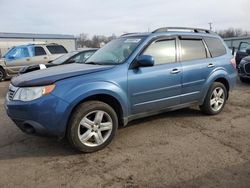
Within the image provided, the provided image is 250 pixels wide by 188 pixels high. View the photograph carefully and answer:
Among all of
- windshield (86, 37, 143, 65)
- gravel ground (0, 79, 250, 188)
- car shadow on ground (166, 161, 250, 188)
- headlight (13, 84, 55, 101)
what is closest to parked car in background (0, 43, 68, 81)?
gravel ground (0, 79, 250, 188)

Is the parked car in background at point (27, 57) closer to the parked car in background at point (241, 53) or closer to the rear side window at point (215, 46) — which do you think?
the parked car in background at point (241, 53)

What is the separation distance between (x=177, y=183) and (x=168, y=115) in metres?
2.92

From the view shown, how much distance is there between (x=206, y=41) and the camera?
613 centimetres

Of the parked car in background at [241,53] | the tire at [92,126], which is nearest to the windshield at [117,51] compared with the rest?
the tire at [92,126]

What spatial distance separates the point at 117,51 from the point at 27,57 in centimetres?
1075

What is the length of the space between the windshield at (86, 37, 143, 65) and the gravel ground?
50.8 inches

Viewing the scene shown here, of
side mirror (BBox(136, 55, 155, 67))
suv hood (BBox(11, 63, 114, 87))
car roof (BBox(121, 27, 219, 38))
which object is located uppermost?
→ car roof (BBox(121, 27, 219, 38))

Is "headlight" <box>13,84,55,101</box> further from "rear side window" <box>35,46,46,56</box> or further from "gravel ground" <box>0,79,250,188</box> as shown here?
"rear side window" <box>35,46,46,56</box>

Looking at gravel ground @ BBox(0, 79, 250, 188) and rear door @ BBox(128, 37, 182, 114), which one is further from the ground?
rear door @ BBox(128, 37, 182, 114)

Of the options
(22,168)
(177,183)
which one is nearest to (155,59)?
(177,183)

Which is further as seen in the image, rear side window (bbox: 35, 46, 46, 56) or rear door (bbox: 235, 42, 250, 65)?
rear side window (bbox: 35, 46, 46, 56)

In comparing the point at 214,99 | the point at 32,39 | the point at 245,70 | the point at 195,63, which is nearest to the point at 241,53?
the point at 245,70

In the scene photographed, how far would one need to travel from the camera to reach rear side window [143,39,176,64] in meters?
5.15

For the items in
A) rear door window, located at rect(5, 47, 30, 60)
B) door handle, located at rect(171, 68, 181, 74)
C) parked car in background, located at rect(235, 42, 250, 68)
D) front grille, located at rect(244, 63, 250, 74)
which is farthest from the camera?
rear door window, located at rect(5, 47, 30, 60)
